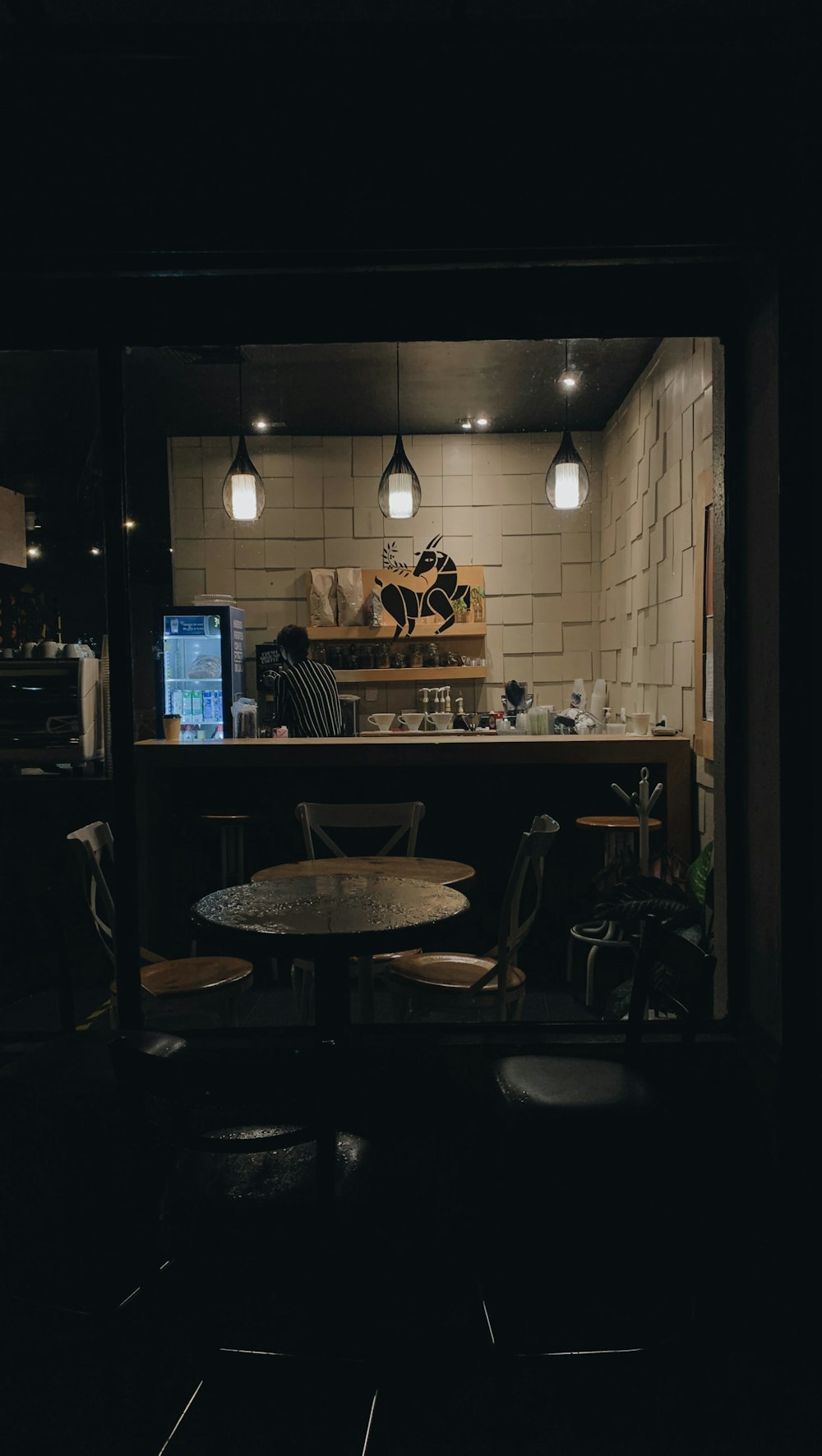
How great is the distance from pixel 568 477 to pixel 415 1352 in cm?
430

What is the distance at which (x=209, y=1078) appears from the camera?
52.6 inches

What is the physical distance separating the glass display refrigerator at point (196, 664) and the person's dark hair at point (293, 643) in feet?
4.76

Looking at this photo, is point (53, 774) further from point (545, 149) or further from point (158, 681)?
point (545, 149)

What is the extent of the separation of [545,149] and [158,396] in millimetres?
4610

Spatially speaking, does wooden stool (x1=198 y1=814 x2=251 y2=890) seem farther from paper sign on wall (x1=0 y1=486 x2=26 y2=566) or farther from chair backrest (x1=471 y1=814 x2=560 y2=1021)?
paper sign on wall (x1=0 y1=486 x2=26 y2=566)

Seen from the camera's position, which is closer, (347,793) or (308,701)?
(347,793)


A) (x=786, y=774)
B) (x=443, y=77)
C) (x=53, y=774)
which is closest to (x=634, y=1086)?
(x=786, y=774)

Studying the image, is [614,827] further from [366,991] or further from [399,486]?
[399,486]

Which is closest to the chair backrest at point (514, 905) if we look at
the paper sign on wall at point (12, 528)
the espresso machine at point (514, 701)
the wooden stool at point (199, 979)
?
the wooden stool at point (199, 979)

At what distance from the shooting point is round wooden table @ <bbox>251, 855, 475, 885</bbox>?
3258 millimetres

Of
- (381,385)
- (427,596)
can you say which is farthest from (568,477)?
(427,596)

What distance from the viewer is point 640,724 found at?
4.58 m

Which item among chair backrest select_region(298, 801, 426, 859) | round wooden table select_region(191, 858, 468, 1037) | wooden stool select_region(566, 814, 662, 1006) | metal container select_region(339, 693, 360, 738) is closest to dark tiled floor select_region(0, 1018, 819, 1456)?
round wooden table select_region(191, 858, 468, 1037)

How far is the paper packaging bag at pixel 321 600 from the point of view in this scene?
282 inches
